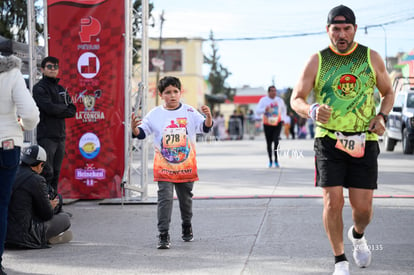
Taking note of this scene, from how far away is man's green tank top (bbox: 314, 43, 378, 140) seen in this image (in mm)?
5277

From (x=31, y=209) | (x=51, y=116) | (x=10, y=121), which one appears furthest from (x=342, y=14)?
(x=51, y=116)

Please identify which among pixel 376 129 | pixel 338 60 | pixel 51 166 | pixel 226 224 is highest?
pixel 338 60

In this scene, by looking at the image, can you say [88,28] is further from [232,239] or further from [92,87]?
[232,239]

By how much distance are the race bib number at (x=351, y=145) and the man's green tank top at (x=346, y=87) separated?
0.21ft

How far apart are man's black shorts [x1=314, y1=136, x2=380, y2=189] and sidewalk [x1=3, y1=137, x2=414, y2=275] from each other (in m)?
0.73

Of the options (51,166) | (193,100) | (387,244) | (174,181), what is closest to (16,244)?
(174,181)

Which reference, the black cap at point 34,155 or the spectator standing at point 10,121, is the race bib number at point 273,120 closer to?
the black cap at point 34,155

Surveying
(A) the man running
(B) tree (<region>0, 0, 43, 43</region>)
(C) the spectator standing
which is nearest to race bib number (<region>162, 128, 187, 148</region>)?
(C) the spectator standing

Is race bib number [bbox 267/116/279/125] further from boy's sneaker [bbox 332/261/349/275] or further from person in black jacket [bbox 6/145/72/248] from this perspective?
boy's sneaker [bbox 332/261/349/275]

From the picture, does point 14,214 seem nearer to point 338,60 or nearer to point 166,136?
point 166,136

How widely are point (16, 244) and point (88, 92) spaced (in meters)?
3.92

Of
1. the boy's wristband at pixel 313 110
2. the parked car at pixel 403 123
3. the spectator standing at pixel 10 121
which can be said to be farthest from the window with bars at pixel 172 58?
the boy's wristband at pixel 313 110

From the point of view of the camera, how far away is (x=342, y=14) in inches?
205

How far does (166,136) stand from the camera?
23.0 ft
